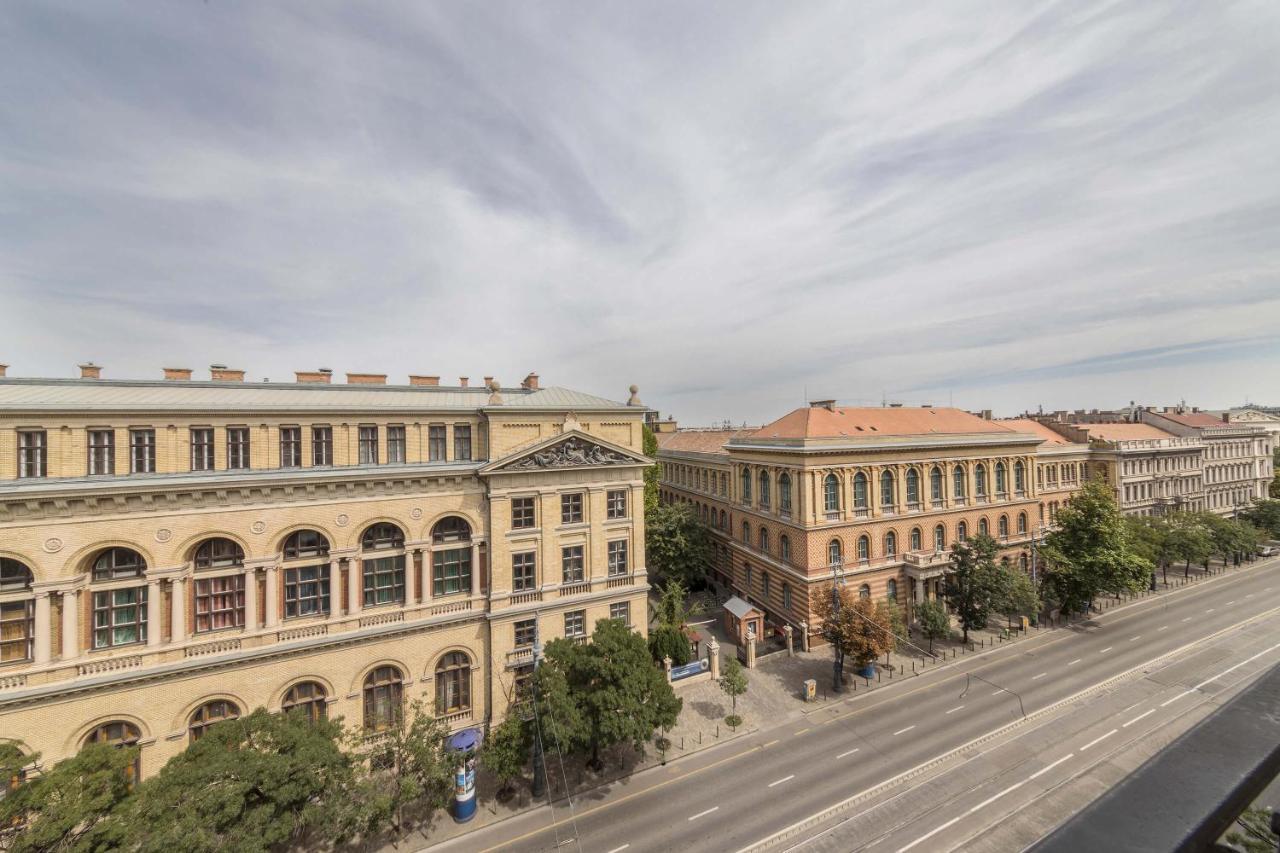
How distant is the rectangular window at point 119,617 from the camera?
21.7m

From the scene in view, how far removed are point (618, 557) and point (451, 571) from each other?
915cm

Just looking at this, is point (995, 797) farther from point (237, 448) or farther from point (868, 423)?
point (237, 448)

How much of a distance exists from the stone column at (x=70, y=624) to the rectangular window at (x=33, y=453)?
489cm

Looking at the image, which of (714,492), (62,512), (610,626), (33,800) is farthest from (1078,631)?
(62,512)

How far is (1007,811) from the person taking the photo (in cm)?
2189

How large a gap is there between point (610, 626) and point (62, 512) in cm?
2239

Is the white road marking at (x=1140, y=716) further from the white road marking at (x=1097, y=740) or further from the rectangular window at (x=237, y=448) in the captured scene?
Answer: the rectangular window at (x=237, y=448)

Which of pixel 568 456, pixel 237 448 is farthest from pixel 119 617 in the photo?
pixel 568 456

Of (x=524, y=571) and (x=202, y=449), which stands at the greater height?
(x=202, y=449)

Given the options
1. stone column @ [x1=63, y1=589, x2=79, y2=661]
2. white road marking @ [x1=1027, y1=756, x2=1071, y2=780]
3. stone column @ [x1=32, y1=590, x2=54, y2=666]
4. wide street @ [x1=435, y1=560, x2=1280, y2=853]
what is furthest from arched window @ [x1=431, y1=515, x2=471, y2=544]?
white road marking @ [x1=1027, y1=756, x2=1071, y2=780]

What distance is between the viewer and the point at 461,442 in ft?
93.5

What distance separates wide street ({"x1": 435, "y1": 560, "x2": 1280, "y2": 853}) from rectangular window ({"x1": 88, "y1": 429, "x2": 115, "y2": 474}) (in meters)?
20.8

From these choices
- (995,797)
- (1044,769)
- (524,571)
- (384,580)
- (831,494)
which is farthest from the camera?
(831,494)

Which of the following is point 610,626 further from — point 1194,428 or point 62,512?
point 1194,428
